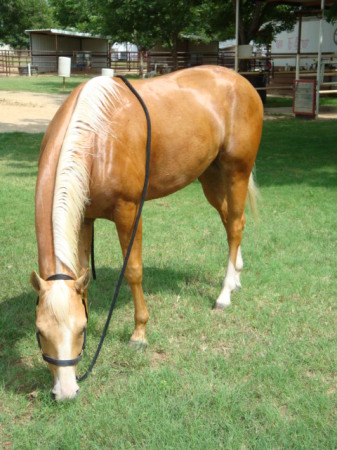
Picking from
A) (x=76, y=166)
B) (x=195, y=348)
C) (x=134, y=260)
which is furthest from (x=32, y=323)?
(x=76, y=166)

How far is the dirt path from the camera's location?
47.4 ft

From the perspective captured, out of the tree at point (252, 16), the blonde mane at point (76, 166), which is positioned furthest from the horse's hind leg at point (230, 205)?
the tree at point (252, 16)

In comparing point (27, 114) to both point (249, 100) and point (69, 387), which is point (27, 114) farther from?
point (69, 387)

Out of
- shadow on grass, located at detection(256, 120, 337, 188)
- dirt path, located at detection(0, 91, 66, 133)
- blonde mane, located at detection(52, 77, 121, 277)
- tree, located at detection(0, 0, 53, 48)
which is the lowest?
shadow on grass, located at detection(256, 120, 337, 188)

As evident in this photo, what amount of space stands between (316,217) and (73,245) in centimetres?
414

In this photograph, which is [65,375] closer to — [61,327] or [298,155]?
[61,327]

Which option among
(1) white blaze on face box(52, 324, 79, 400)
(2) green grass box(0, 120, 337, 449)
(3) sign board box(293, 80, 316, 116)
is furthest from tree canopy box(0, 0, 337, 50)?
(1) white blaze on face box(52, 324, 79, 400)

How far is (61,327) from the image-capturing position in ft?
7.92

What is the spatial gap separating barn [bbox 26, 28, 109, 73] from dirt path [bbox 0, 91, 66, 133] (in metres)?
17.3

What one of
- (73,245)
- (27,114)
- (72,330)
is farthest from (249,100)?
(27,114)

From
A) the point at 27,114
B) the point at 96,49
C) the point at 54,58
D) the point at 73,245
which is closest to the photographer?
the point at 73,245

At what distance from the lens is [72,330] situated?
2.44 meters

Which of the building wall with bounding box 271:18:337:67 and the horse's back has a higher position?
the building wall with bounding box 271:18:337:67

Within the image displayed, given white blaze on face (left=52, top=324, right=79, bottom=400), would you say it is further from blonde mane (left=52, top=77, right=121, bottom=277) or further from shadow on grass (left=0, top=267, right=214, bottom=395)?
shadow on grass (left=0, top=267, right=214, bottom=395)
